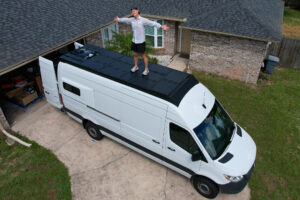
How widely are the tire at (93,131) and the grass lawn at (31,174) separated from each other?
1507 millimetres

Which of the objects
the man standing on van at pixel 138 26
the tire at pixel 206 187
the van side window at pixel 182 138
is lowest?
the tire at pixel 206 187

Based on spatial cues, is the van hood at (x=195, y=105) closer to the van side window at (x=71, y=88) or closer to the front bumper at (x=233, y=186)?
the front bumper at (x=233, y=186)

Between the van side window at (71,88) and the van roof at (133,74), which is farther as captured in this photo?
the van side window at (71,88)

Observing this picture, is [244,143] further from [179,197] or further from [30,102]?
[30,102]

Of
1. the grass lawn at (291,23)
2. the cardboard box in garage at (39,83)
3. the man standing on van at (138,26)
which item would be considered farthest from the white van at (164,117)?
the grass lawn at (291,23)

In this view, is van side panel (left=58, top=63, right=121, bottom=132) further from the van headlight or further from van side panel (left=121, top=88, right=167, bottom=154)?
the van headlight

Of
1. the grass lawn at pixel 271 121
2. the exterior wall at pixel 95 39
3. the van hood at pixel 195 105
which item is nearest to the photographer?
the van hood at pixel 195 105

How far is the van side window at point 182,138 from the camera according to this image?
6384 mm

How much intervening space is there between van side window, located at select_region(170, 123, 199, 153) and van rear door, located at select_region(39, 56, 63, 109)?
16.7ft

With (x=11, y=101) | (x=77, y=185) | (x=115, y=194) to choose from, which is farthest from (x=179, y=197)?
(x=11, y=101)

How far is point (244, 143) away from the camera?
23.3 feet

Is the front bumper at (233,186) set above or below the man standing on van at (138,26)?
below

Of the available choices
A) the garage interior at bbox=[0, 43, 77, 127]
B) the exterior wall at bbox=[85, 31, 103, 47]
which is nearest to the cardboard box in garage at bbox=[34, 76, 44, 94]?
the garage interior at bbox=[0, 43, 77, 127]

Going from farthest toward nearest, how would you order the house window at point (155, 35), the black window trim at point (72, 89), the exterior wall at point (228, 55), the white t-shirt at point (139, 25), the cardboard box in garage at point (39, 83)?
the house window at point (155, 35)
the exterior wall at point (228, 55)
the cardboard box in garage at point (39, 83)
the black window trim at point (72, 89)
the white t-shirt at point (139, 25)
